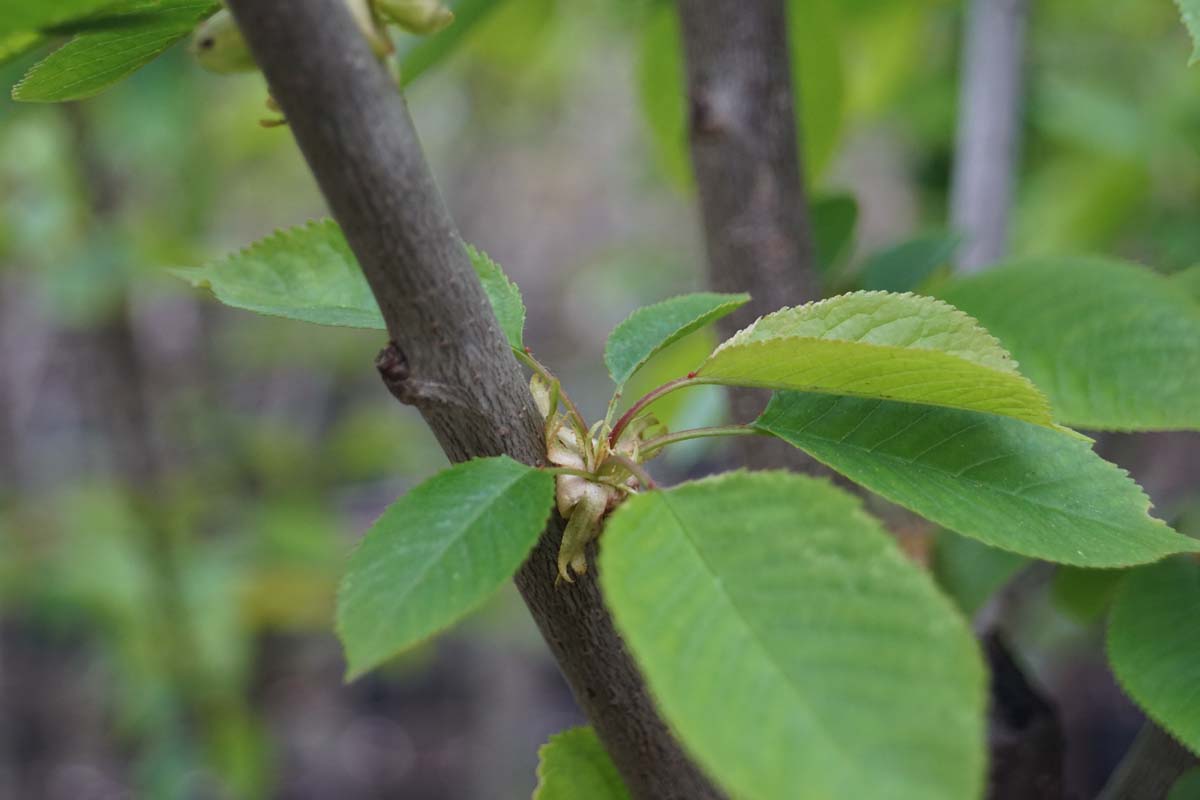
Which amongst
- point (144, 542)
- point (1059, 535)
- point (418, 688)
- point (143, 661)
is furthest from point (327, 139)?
point (418, 688)

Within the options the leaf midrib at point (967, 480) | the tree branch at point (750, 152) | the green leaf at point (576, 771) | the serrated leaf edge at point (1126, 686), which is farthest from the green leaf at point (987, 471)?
the tree branch at point (750, 152)

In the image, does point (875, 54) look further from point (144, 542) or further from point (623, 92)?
point (623, 92)

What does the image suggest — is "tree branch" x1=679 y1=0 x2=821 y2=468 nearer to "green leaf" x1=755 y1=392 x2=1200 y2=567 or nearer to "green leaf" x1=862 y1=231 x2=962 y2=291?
"green leaf" x1=862 y1=231 x2=962 y2=291

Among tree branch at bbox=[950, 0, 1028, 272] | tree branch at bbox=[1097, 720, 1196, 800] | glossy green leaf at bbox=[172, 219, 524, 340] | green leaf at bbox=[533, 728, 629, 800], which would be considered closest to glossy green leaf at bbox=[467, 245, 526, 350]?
glossy green leaf at bbox=[172, 219, 524, 340]

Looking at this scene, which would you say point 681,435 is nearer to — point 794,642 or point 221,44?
point 794,642

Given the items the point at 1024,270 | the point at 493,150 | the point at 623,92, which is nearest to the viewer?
the point at 1024,270

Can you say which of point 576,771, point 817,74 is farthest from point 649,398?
point 817,74
